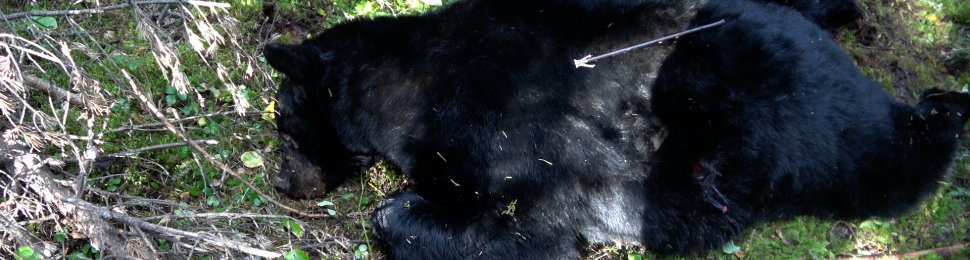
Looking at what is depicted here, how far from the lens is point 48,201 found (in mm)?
3773

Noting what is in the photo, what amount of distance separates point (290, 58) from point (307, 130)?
0.51 meters

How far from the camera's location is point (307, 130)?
4273 millimetres

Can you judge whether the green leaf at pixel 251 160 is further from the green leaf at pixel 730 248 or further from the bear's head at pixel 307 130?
the green leaf at pixel 730 248

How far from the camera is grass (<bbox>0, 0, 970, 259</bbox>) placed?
178 inches

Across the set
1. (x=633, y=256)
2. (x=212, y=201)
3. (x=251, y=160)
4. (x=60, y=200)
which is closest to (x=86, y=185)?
(x=60, y=200)

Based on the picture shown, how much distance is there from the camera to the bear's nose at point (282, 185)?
179 inches

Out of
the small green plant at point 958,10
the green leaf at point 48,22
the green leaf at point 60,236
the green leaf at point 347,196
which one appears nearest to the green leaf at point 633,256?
the green leaf at point 347,196

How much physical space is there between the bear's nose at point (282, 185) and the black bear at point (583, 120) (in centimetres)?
43

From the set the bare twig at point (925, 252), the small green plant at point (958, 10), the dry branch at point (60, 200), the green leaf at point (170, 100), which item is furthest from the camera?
the small green plant at point (958, 10)

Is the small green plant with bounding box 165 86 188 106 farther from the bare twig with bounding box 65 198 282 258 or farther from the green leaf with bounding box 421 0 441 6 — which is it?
the green leaf with bounding box 421 0 441 6

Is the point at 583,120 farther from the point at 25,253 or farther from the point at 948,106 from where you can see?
the point at 25,253

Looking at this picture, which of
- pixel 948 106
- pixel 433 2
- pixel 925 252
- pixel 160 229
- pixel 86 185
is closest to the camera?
pixel 160 229

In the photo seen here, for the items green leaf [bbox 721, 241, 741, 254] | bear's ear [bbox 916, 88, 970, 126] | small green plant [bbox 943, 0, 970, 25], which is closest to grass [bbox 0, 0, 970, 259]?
green leaf [bbox 721, 241, 741, 254]

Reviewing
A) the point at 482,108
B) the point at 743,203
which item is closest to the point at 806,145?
the point at 743,203
